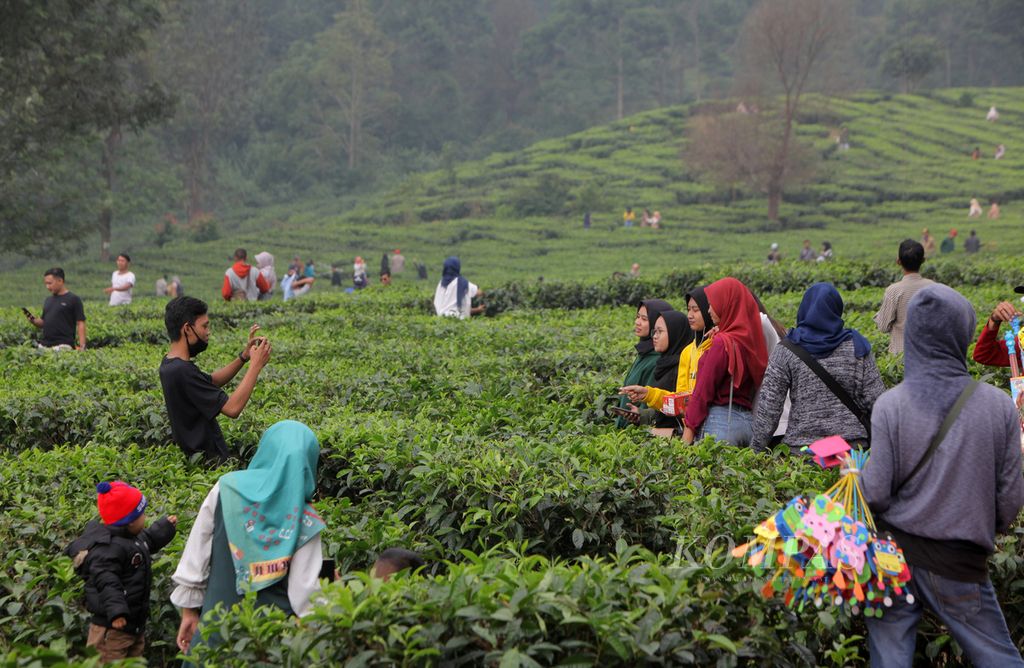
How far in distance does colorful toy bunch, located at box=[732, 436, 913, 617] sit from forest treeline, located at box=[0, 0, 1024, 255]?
27295 millimetres

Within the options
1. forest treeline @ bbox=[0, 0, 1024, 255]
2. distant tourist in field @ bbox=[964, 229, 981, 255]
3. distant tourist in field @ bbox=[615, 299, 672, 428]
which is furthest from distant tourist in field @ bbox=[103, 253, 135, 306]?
distant tourist in field @ bbox=[964, 229, 981, 255]

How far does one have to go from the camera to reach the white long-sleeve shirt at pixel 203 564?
355 centimetres

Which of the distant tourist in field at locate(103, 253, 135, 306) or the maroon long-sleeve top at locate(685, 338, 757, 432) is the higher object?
the maroon long-sleeve top at locate(685, 338, 757, 432)

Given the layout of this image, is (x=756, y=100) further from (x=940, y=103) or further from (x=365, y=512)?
(x=365, y=512)

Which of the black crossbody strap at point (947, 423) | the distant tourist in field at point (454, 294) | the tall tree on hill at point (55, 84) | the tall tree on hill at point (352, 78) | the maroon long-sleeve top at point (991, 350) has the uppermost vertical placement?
the tall tree on hill at point (352, 78)

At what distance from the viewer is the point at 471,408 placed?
6660 mm

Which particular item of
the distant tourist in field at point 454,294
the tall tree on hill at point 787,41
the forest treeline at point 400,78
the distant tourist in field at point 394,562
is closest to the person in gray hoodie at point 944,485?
the distant tourist in field at point 394,562

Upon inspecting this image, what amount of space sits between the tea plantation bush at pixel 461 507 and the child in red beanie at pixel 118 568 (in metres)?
0.14

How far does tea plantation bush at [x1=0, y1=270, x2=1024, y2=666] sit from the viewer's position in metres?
2.93

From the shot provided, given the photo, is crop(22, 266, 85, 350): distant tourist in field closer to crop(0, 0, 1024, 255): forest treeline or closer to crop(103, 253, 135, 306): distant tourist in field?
crop(103, 253, 135, 306): distant tourist in field

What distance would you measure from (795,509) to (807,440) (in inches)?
61.8

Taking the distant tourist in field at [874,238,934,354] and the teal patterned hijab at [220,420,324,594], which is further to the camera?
the distant tourist in field at [874,238,934,354]

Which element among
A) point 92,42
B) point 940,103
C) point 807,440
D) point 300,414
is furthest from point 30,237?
point 940,103

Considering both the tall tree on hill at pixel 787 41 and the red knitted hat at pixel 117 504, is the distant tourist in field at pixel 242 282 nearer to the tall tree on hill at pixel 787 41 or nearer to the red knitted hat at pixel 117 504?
the red knitted hat at pixel 117 504
